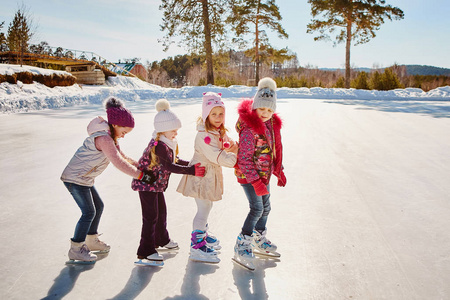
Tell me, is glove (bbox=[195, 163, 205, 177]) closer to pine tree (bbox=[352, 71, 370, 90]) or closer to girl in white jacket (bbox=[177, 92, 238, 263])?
girl in white jacket (bbox=[177, 92, 238, 263])

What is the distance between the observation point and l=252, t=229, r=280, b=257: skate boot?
226cm

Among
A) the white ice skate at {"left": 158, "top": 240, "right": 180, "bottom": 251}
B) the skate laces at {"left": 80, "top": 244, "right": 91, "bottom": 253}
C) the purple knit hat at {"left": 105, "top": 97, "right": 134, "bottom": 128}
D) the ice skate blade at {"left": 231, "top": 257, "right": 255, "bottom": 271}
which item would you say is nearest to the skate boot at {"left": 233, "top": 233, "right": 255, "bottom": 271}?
the ice skate blade at {"left": 231, "top": 257, "right": 255, "bottom": 271}

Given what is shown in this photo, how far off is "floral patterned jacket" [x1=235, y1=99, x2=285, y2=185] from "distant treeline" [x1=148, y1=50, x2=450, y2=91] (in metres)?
19.7

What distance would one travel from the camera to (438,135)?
19.7ft

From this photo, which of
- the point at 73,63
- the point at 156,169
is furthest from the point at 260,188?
the point at 73,63

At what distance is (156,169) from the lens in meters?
2.18

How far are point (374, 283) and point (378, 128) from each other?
18.6 feet

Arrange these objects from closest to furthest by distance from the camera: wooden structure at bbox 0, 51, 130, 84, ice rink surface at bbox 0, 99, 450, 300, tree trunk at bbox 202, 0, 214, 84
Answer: ice rink surface at bbox 0, 99, 450, 300 < wooden structure at bbox 0, 51, 130, 84 < tree trunk at bbox 202, 0, 214, 84

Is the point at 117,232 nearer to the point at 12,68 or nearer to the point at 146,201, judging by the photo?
the point at 146,201

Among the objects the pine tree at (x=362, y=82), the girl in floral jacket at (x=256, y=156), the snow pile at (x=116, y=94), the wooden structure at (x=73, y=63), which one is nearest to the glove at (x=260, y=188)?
the girl in floral jacket at (x=256, y=156)

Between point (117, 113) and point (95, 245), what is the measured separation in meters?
0.98

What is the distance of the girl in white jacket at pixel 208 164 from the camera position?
2137mm

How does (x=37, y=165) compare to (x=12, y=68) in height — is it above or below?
below

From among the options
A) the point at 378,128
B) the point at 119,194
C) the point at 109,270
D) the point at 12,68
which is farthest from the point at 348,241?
the point at 12,68
